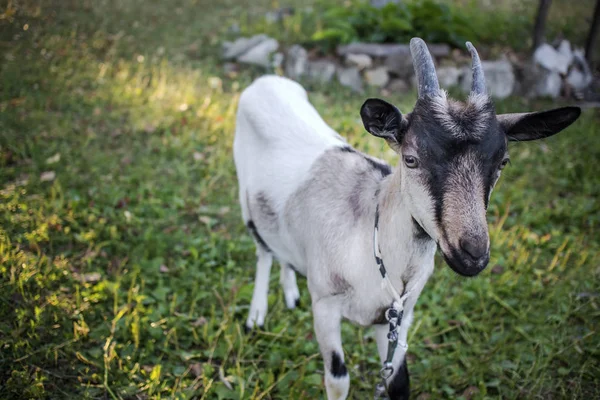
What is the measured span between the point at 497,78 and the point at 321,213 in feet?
18.5

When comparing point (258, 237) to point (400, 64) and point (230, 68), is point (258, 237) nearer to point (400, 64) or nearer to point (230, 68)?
point (230, 68)

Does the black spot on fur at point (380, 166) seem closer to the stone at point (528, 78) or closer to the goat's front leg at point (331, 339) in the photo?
Result: the goat's front leg at point (331, 339)

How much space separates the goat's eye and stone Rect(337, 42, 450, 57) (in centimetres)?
572

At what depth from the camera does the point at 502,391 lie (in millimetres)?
3125

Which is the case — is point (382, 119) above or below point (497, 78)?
above

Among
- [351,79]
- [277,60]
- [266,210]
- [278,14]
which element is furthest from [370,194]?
[278,14]

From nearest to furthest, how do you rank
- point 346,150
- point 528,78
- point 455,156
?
point 455,156
point 346,150
point 528,78

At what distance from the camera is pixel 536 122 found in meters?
2.02

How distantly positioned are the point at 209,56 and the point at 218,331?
219 inches

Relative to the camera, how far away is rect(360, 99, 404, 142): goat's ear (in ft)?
6.53

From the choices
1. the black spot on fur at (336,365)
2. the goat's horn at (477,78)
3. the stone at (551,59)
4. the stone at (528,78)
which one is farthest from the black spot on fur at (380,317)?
the stone at (551,59)

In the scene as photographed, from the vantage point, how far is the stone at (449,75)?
7109mm

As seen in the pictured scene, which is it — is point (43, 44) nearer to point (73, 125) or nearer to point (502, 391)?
point (73, 125)

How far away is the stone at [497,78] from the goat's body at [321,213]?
14.5ft
